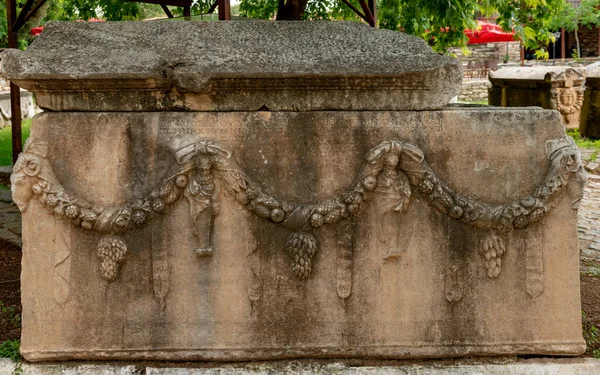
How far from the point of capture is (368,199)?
3.54 metres

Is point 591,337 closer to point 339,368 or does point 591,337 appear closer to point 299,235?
point 339,368

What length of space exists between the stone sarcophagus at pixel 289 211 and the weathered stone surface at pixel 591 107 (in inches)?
351

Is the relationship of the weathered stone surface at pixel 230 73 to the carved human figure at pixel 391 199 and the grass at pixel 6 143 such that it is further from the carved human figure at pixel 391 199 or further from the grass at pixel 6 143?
the grass at pixel 6 143

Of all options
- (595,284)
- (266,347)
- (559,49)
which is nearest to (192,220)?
(266,347)

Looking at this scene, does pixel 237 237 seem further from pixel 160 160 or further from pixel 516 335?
pixel 516 335

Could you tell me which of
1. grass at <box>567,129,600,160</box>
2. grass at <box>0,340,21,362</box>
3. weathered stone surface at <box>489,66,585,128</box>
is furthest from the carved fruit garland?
weathered stone surface at <box>489,66,585,128</box>

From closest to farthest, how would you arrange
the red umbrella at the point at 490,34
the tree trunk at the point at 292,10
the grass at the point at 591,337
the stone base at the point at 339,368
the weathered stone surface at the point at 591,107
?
1. the stone base at the point at 339,368
2. the grass at the point at 591,337
3. the tree trunk at the point at 292,10
4. the weathered stone surface at the point at 591,107
5. the red umbrella at the point at 490,34

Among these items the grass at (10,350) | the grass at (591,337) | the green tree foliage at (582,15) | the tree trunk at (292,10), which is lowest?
the grass at (591,337)

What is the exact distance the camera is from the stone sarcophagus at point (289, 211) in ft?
11.5

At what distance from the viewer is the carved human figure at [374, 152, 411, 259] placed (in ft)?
11.5

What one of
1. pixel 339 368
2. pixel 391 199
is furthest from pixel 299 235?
pixel 339 368

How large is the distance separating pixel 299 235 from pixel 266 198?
24 centimetres

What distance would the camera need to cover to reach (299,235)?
3539 mm

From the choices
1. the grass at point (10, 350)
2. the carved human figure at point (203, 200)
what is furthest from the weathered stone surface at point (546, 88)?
the grass at point (10, 350)
